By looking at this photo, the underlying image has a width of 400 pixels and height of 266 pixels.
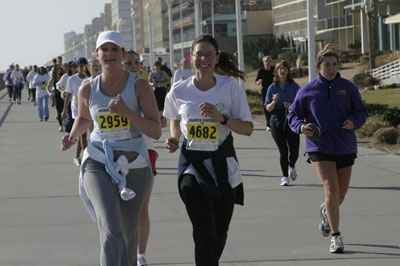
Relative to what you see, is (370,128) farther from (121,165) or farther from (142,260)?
(121,165)

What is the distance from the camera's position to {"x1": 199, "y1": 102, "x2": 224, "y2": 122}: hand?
5.77 meters

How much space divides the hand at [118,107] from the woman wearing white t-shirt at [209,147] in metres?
A: 0.54

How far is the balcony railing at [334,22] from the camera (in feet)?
267

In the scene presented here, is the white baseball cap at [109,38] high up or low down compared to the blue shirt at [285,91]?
up

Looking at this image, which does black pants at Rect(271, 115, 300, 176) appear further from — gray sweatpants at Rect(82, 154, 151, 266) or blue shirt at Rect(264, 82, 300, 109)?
gray sweatpants at Rect(82, 154, 151, 266)

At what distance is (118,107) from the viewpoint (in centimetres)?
549

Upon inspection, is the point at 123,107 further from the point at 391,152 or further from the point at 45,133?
Answer: the point at 45,133

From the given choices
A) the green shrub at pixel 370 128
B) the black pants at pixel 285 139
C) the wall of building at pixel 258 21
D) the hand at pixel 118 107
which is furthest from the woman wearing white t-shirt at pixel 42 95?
the wall of building at pixel 258 21

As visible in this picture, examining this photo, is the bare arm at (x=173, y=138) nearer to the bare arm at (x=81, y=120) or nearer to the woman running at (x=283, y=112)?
the bare arm at (x=81, y=120)

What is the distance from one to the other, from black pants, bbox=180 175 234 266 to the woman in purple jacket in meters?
1.86

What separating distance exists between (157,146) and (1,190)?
22.0 ft

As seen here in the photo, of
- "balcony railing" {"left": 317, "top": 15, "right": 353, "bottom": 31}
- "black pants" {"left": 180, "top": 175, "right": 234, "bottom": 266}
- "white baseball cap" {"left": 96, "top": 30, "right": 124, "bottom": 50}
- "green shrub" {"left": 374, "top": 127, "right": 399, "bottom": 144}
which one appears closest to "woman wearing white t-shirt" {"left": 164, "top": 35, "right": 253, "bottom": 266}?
"black pants" {"left": 180, "top": 175, "right": 234, "bottom": 266}

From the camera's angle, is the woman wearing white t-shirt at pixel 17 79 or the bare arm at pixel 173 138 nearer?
the bare arm at pixel 173 138

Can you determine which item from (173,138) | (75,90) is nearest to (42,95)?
(75,90)
